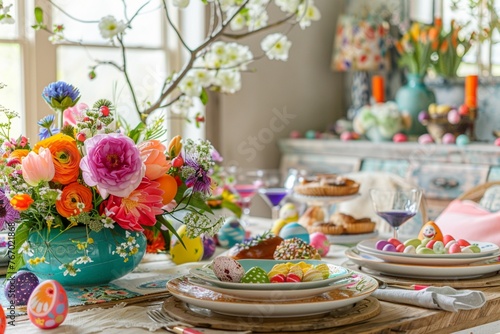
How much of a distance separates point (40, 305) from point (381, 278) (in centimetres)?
65

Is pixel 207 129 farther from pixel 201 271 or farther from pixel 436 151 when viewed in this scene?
pixel 201 271

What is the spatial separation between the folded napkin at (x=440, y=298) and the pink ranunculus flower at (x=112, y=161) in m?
0.48

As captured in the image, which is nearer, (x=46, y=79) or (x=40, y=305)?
(x=40, y=305)

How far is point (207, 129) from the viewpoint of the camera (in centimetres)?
387

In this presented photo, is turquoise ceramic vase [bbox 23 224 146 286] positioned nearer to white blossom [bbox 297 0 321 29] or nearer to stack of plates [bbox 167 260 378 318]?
stack of plates [bbox 167 260 378 318]

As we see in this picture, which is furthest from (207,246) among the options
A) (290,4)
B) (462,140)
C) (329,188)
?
(462,140)

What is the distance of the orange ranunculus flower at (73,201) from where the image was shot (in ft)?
4.34

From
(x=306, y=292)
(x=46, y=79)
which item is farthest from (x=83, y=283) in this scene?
(x=46, y=79)

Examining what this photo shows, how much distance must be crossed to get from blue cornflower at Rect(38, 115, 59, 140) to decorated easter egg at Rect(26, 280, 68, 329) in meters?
0.37

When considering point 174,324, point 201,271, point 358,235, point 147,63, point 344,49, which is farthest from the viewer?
point 344,49

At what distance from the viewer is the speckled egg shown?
4.05ft

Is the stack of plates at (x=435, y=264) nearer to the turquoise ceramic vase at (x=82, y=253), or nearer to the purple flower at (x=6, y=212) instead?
the turquoise ceramic vase at (x=82, y=253)

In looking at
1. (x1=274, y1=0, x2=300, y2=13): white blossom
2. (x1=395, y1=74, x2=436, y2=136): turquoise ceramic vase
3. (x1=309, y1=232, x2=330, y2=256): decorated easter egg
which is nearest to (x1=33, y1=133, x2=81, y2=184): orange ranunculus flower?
(x1=309, y1=232, x2=330, y2=256): decorated easter egg

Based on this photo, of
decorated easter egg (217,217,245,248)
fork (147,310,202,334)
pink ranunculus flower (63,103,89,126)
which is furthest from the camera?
decorated easter egg (217,217,245,248)
